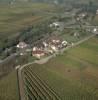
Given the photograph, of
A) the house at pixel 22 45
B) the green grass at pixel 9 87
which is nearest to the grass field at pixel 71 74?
the green grass at pixel 9 87

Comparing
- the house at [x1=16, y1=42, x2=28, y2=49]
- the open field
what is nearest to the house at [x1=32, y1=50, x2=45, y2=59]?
the house at [x1=16, y1=42, x2=28, y2=49]

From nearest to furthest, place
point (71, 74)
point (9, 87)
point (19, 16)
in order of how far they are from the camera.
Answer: point (9, 87) < point (71, 74) < point (19, 16)

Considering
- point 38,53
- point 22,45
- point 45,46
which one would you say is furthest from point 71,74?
point 22,45

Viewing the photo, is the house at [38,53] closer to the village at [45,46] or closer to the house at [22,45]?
the village at [45,46]

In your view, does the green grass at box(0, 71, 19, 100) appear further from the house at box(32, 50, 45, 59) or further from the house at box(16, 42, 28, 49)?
the house at box(16, 42, 28, 49)

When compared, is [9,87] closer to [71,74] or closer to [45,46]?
[71,74]

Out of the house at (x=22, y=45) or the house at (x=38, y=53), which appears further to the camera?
the house at (x=22, y=45)
